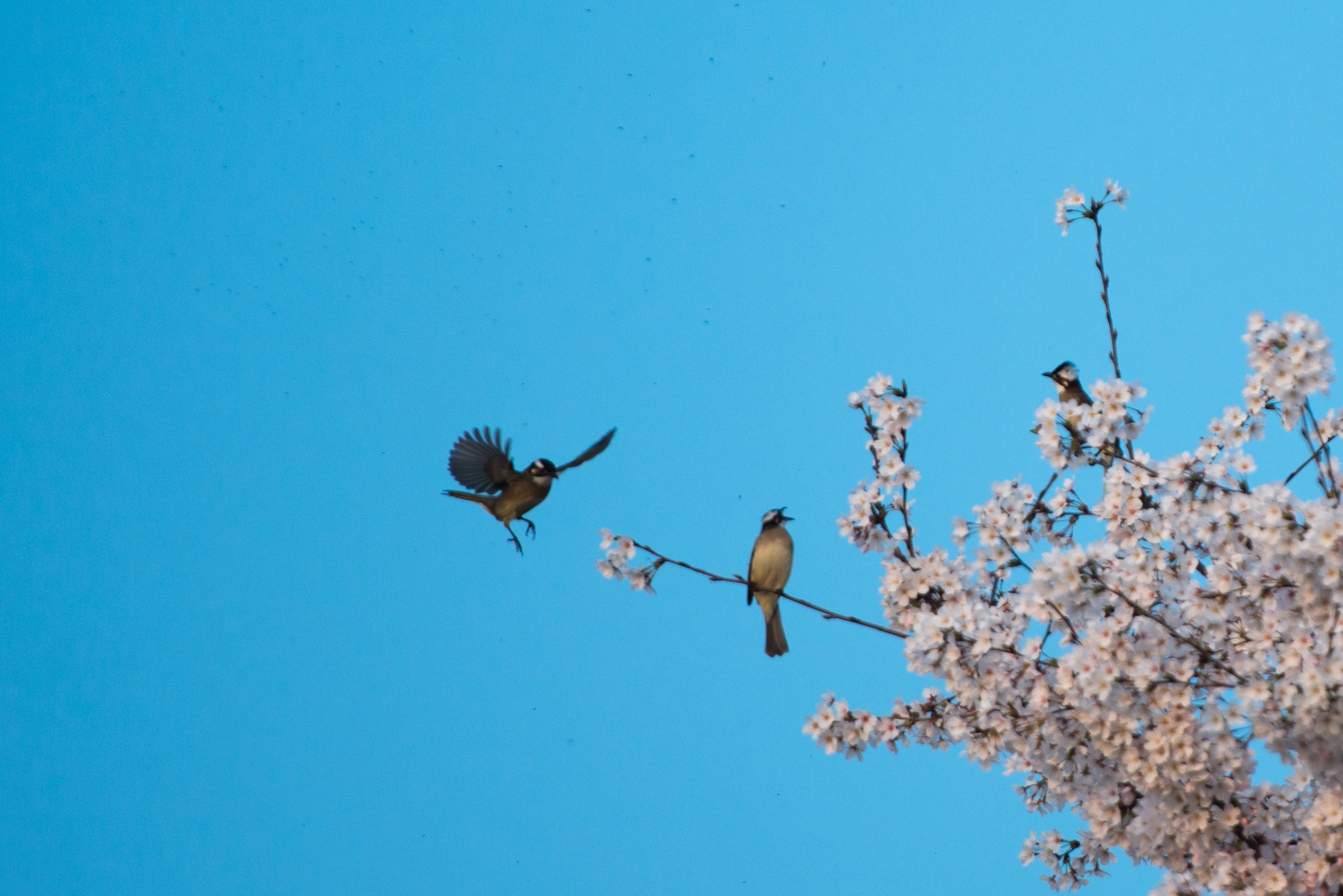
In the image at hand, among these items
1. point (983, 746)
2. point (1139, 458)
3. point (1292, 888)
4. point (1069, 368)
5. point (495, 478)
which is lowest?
point (1292, 888)

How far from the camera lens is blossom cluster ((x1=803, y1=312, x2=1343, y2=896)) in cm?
296

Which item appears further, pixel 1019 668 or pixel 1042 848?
pixel 1042 848

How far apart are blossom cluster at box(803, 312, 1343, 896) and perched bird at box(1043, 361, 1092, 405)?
9.57 ft

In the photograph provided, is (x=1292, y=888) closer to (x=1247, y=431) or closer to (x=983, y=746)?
(x=983, y=746)

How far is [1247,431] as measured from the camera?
12.4ft

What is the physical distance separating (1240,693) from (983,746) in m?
0.85

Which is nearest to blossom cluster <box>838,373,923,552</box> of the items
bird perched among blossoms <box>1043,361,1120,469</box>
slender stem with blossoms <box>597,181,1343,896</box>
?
slender stem with blossoms <box>597,181,1343,896</box>

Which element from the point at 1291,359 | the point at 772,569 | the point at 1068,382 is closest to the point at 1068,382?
the point at 1068,382

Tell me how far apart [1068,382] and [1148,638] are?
3.87 metres

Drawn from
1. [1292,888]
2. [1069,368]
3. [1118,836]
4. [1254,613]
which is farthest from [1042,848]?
[1069,368]

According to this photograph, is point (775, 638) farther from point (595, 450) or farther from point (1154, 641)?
point (1154, 641)

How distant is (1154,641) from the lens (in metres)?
3.07

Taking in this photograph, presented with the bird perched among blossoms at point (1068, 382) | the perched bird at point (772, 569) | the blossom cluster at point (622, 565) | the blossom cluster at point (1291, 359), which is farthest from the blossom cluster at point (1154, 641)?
the bird perched among blossoms at point (1068, 382)

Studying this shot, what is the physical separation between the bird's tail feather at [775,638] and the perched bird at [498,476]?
3.48ft
